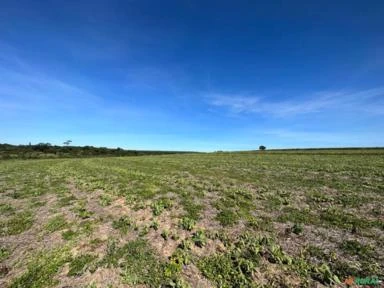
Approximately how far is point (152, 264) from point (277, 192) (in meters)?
10.5

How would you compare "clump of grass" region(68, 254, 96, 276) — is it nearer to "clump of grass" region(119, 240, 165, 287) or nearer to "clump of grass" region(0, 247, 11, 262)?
"clump of grass" region(119, 240, 165, 287)

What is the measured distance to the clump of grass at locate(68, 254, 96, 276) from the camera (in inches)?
246

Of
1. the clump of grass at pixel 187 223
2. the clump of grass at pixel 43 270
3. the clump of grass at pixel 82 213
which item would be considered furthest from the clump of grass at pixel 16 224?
the clump of grass at pixel 187 223

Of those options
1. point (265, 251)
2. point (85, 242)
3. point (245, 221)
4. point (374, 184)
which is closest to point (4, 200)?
point (85, 242)

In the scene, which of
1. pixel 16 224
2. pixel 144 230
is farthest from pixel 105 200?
pixel 144 230

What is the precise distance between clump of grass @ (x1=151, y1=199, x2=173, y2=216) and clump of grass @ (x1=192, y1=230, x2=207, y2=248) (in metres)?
2.98

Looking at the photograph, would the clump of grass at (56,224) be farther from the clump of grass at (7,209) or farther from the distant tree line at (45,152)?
the distant tree line at (45,152)

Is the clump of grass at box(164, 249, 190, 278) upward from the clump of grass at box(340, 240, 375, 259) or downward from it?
downward

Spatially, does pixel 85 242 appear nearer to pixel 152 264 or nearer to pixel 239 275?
pixel 152 264

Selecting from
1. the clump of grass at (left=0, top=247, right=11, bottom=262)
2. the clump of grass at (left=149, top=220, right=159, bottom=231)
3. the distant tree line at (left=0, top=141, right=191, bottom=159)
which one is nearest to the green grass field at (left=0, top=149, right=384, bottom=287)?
the clump of grass at (left=0, top=247, right=11, bottom=262)

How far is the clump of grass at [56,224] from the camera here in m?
9.33

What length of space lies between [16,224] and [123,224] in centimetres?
499

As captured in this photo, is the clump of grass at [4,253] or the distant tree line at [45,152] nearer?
the clump of grass at [4,253]

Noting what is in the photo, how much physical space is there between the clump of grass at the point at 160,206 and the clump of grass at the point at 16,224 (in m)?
5.45
